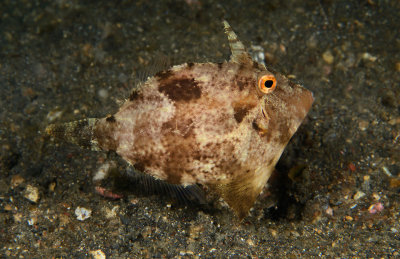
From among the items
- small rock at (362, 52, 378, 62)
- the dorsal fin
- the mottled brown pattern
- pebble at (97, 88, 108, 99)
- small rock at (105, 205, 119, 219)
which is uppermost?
small rock at (362, 52, 378, 62)

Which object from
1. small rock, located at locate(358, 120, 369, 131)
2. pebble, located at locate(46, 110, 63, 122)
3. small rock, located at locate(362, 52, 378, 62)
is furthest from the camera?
small rock, located at locate(362, 52, 378, 62)

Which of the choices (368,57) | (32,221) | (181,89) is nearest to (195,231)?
(181,89)

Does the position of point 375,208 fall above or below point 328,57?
below

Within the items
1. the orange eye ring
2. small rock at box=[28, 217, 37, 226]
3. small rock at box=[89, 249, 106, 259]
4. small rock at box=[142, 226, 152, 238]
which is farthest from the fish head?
small rock at box=[28, 217, 37, 226]

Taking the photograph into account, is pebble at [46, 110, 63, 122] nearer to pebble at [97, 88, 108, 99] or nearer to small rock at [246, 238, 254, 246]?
pebble at [97, 88, 108, 99]

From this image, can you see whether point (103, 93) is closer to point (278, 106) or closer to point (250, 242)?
point (278, 106)
